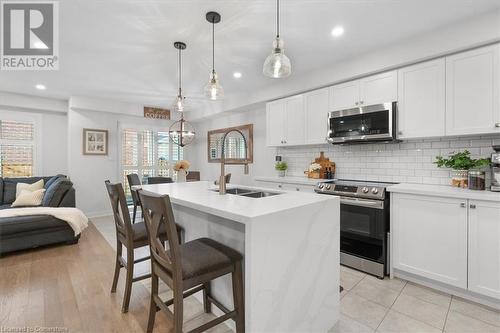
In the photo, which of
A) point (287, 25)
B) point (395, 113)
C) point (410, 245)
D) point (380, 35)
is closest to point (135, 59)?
point (287, 25)

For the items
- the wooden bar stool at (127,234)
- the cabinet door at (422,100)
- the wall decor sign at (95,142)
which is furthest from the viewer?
the wall decor sign at (95,142)

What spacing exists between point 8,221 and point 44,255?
64 centimetres

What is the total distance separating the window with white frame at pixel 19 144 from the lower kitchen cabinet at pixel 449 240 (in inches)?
267

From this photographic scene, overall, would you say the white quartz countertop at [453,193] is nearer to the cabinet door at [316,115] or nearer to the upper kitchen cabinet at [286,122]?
the cabinet door at [316,115]

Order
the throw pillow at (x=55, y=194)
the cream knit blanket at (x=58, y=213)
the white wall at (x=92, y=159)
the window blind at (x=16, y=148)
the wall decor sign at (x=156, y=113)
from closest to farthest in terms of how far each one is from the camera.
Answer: the cream knit blanket at (x=58, y=213), the throw pillow at (x=55, y=194), the window blind at (x=16, y=148), the white wall at (x=92, y=159), the wall decor sign at (x=156, y=113)

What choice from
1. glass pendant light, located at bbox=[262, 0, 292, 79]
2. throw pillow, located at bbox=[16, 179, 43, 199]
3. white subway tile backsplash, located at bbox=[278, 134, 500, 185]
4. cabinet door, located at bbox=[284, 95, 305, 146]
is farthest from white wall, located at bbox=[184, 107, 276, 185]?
throw pillow, located at bbox=[16, 179, 43, 199]

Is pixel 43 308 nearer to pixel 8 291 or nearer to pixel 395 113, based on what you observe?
pixel 8 291

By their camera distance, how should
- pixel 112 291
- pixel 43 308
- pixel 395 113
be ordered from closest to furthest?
pixel 43 308 < pixel 112 291 < pixel 395 113

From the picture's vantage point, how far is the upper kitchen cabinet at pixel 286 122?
3.81 metres

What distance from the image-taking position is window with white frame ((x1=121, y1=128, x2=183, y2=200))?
19.1 ft

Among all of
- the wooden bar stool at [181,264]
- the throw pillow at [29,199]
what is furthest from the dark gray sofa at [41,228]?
the wooden bar stool at [181,264]

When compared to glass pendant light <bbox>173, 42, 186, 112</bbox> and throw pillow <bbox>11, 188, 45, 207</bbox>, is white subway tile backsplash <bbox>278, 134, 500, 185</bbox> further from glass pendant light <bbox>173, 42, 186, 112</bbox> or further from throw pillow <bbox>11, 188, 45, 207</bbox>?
throw pillow <bbox>11, 188, 45, 207</bbox>

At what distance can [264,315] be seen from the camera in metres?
1.35

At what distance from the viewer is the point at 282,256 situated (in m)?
1.42
